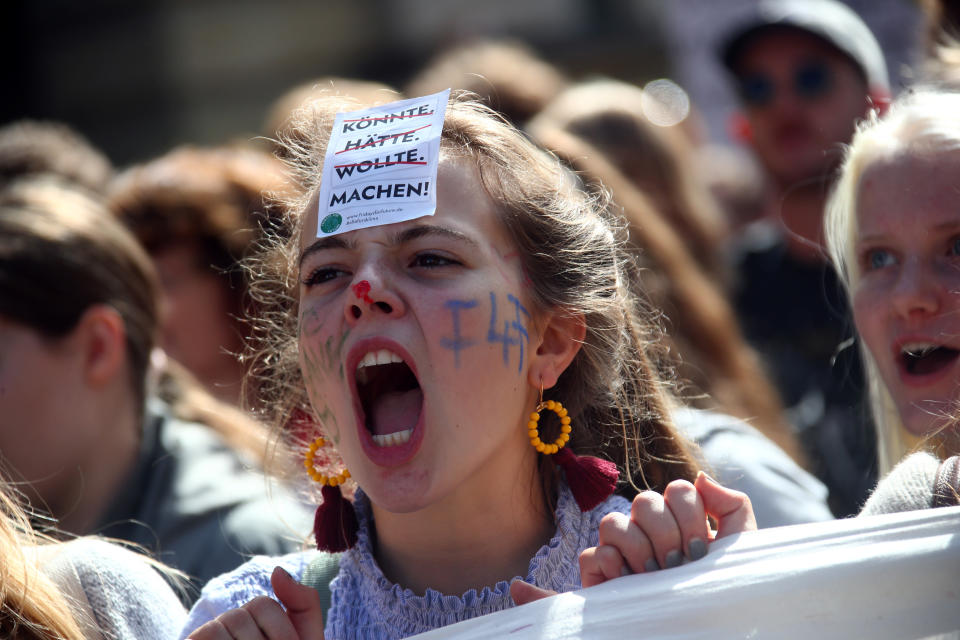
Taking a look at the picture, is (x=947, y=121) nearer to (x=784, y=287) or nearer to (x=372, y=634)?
(x=372, y=634)

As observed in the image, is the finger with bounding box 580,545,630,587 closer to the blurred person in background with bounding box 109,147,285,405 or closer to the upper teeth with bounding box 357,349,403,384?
the upper teeth with bounding box 357,349,403,384

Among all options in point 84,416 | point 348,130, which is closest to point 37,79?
point 84,416

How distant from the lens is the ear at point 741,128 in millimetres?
4431

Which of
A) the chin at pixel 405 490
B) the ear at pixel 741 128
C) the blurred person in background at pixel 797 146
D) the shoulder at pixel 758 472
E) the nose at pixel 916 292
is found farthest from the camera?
the ear at pixel 741 128

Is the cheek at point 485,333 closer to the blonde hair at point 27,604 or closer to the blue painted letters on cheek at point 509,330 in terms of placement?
the blue painted letters on cheek at point 509,330

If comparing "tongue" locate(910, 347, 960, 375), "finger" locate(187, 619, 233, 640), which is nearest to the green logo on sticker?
"finger" locate(187, 619, 233, 640)

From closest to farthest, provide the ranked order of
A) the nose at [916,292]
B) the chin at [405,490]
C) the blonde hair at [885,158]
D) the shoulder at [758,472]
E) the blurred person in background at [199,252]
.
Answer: the chin at [405,490] < the nose at [916,292] < the blonde hair at [885,158] < the shoulder at [758,472] < the blurred person in background at [199,252]

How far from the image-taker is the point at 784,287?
13.1ft

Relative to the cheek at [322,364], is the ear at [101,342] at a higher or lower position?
higher

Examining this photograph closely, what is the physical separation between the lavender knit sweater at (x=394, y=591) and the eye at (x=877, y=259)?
67cm

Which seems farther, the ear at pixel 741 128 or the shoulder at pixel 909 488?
the ear at pixel 741 128

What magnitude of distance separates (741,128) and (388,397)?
3145mm

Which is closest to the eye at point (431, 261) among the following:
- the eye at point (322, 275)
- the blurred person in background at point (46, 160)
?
the eye at point (322, 275)

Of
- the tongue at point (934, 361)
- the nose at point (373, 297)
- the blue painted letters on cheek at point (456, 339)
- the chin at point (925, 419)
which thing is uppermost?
the nose at point (373, 297)
